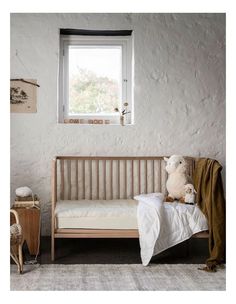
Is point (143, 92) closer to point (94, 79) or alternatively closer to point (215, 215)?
point (94, 79)

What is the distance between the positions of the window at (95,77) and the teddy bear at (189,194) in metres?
1.13

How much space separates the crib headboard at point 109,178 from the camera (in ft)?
16.0

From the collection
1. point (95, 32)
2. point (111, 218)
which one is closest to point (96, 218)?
point (111, 218)

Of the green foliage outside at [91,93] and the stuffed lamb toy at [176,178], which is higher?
the green foliage outside at [91,93]

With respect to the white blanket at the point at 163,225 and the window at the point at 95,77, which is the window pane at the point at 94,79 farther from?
the white blanket at the point at 163,225

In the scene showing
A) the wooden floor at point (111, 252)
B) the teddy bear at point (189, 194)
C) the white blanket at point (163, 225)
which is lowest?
the wooden floor at point (111, 252)

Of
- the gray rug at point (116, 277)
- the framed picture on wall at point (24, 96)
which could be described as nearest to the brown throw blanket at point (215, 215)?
the gray rug at point (116, 277)

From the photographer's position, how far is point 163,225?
392cm

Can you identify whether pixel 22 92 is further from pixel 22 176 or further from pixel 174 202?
pixel 174 202

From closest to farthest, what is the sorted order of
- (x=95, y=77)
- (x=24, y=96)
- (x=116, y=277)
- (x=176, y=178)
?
1. (x=116, y=277)
2. (x=176, y=178)
3. (x=24, y=96)
4. (x=95, y=77)

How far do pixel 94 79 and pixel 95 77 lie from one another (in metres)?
0.02

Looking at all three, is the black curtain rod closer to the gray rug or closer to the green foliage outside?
the green foliage outside

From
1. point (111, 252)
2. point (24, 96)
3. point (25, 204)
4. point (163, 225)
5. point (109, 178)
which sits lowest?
point (111, 252)

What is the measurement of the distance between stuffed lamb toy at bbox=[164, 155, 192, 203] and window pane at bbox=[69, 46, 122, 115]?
1021 millimetres
